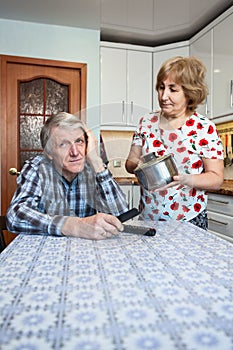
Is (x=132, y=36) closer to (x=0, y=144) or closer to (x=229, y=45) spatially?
(x=229, y=45)

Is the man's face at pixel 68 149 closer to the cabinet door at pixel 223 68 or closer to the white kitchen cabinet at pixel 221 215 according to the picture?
the white kitchen cabinet at pixel 221 215

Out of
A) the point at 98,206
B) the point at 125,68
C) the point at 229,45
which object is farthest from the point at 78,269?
the point at 125,68

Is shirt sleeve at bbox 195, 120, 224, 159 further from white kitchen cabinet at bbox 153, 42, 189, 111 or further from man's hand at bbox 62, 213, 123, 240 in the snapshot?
white kitchen cabinet at bbox 153, 42, 189, 111

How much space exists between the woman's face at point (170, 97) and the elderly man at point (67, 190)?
32 centimetres

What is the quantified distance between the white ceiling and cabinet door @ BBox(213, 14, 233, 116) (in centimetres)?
17

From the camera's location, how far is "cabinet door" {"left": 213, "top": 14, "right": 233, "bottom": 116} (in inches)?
93.4

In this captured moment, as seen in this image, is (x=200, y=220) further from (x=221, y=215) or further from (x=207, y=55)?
(x=207, y=55)

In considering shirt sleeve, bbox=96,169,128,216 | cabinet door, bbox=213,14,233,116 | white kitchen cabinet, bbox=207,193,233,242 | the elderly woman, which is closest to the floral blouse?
the elderly woman

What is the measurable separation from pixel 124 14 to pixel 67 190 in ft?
6.56

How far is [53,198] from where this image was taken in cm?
100

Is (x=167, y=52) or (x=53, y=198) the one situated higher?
(x=167, y=52)

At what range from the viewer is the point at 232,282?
56 cm

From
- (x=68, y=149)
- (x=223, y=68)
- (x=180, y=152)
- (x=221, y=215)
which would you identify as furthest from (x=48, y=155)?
(x=223, y=68)

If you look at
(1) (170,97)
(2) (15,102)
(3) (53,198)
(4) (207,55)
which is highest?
(4) (207,55)
